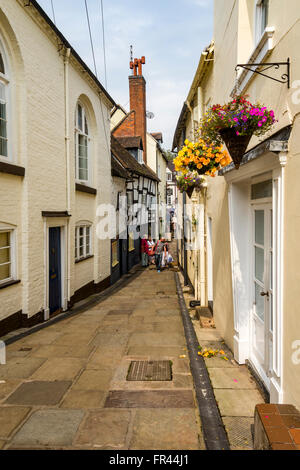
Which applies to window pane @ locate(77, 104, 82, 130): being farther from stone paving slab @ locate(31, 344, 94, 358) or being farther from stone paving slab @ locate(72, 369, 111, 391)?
stone paving slab @ locate(72, 369, 111, 391)

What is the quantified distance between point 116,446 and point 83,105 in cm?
1015

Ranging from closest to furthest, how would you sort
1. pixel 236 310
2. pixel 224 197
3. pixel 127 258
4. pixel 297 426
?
pixel 297 426 < pixel 236 310 < pixel 224 197 < pixel 127 258

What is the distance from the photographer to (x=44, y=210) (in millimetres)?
8047

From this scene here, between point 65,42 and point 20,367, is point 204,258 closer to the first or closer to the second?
point 20,367

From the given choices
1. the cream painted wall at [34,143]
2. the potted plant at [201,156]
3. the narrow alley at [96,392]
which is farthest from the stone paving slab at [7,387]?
the potted plant at [201,156]

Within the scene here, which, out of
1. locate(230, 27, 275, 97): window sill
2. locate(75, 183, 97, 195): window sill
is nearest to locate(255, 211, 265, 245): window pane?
locate(230, 27, 275, 97): window sill

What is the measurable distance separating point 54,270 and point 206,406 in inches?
232

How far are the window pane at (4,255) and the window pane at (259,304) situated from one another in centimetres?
463

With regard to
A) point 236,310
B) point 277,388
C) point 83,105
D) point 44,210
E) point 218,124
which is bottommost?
point 277,388

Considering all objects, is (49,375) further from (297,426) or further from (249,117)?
(249,117)

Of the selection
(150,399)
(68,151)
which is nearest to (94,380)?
(150,399)

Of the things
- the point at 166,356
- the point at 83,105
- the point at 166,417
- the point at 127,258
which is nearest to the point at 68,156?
the point at 83,105

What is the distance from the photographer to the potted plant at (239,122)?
355 cm

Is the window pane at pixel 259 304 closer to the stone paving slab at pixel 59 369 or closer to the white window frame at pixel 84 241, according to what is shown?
the stone paving slab at pixel 59 369
